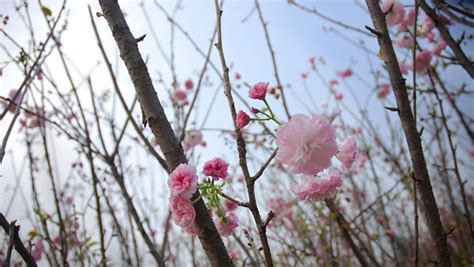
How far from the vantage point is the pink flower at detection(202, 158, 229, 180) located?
0.90 m

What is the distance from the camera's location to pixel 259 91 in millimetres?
987

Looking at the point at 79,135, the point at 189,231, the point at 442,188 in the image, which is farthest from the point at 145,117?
the point at 442,188

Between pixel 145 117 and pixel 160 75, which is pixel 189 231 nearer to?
pixel 145 117

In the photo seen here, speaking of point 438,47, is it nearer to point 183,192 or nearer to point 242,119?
point 242,119

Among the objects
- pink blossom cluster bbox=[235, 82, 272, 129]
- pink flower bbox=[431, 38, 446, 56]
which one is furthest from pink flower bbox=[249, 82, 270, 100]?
pink flower bbox=[431, 38, 446, 56]

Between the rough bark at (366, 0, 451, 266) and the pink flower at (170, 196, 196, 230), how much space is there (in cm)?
64

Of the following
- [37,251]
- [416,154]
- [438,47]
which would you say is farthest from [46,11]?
[438,47]

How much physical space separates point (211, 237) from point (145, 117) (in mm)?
316

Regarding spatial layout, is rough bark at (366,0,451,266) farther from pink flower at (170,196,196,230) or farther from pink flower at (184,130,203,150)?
pink flower at (184,130,203,150)

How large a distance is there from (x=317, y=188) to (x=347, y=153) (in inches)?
6.2

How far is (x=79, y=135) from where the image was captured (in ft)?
6.44

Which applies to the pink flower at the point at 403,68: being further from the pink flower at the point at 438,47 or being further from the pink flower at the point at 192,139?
the pink flower at the point at 192,139

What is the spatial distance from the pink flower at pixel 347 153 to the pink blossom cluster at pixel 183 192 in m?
0.41

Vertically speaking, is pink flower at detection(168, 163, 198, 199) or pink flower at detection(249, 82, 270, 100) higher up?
pink flower at detection(249, 82, 270, 100)
